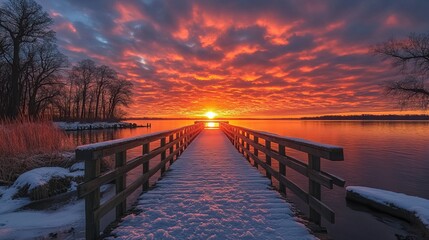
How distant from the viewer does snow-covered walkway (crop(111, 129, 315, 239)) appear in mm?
3637

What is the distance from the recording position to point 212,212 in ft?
14.6

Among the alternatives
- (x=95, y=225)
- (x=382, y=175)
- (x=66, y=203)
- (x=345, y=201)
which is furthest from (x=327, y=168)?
(x=95, y=225)

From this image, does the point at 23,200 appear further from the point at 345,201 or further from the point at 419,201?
the point at 419,201

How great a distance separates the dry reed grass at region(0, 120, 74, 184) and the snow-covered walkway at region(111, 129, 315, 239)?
5.58 meters

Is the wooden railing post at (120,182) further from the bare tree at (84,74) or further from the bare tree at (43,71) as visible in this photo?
the bare tree at (84,74)

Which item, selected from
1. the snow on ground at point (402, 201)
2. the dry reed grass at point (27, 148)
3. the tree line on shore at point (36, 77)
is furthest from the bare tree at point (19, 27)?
the snow on ground at point (402, 201)

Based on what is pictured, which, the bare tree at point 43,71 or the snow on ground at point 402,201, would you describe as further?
the bare tree at point 43,71

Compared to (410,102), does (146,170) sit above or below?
below

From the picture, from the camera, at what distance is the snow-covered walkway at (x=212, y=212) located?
11.9 ft

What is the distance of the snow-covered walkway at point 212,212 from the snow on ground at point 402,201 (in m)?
3.21

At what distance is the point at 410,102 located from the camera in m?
22.1

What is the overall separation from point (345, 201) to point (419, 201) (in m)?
2.08

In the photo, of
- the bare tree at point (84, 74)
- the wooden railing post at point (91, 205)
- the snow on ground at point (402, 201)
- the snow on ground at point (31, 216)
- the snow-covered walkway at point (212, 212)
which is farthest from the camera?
the bare tree at point (84, 74)

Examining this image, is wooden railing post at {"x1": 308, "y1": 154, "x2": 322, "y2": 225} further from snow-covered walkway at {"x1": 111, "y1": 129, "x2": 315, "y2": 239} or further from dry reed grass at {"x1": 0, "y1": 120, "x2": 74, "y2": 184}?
dry reed grass at {"x1": 0, "y1": 120, "x2": 74, "y2": 184}
